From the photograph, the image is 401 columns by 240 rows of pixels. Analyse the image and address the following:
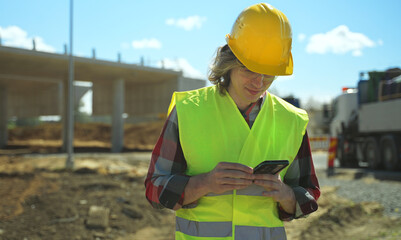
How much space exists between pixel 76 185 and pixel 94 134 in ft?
114

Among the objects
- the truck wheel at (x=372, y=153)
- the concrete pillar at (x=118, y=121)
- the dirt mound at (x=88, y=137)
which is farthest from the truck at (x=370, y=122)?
the dirt mound at (x=88, y=137)

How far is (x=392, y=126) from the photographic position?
1434 cm

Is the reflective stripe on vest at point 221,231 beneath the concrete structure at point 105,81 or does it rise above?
beneath

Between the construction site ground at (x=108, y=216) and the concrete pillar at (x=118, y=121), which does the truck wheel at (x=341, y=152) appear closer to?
the construction site ground at (x=108, y=216)

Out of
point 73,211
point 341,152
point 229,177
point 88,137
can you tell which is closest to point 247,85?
point 229,177

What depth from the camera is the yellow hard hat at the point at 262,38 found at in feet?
5.71

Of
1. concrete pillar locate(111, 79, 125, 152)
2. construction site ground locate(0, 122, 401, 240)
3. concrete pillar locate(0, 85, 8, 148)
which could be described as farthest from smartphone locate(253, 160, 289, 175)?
concrete pillar locate(0, 85, 8, 148)

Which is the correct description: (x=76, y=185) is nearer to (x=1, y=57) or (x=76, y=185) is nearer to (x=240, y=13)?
(x=240, y=13)

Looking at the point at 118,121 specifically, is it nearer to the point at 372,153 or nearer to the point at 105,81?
the point at 105,81

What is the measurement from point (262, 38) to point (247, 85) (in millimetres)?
220

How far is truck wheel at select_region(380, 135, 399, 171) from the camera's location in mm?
14148

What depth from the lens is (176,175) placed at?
5.50 ft

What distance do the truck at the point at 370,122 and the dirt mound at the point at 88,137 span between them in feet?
57.7

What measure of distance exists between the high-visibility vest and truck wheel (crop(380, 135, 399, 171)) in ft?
45.8
